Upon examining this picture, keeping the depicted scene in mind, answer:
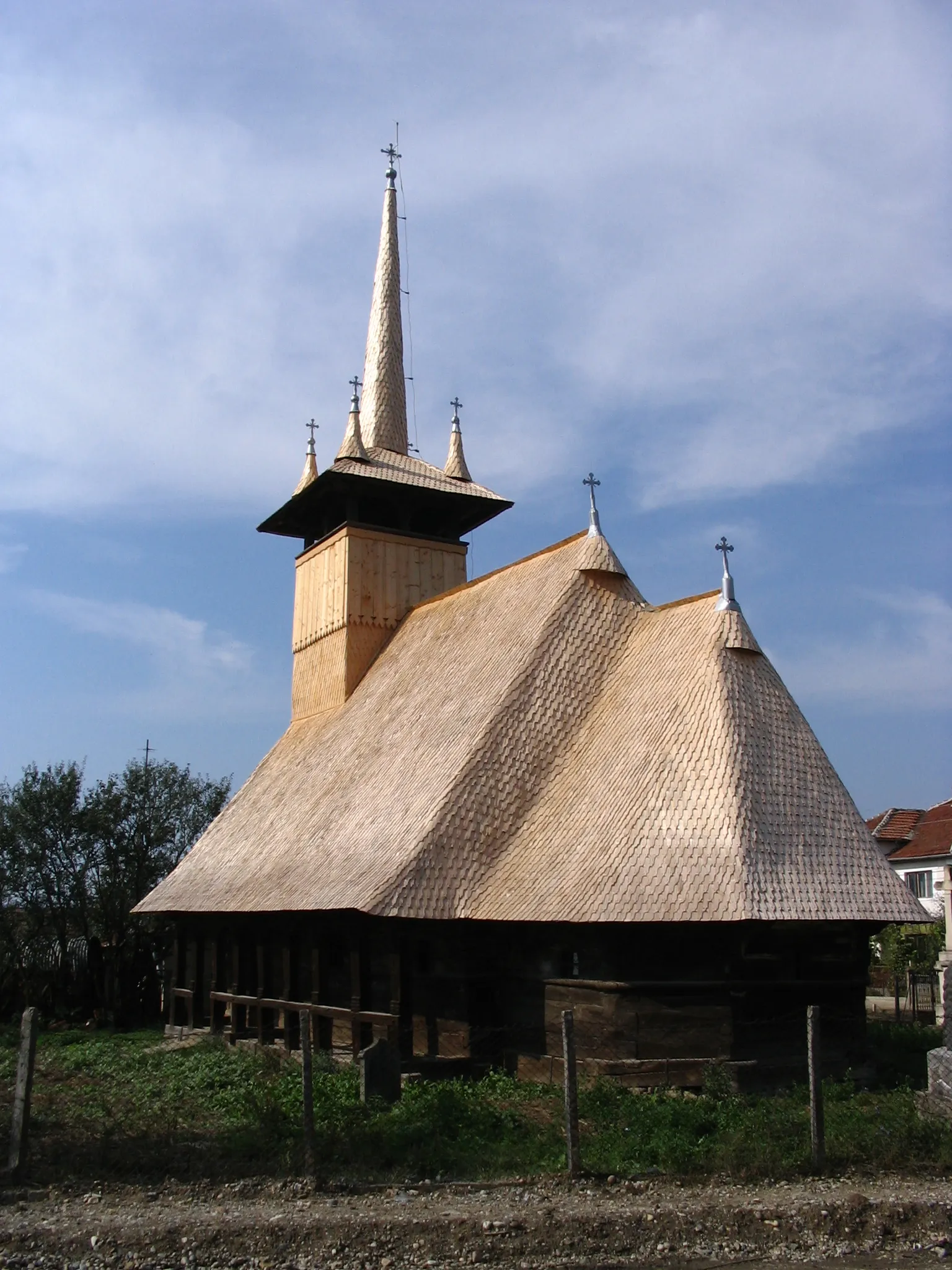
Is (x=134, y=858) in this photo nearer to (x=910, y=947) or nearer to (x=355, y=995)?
(x=355, y=995)

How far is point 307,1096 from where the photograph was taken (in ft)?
30.7

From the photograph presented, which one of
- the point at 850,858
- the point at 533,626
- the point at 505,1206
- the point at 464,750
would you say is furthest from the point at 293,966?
the point at 505,1206

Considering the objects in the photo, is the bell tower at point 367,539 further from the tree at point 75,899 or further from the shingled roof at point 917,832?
the shingled roof at point 917,832

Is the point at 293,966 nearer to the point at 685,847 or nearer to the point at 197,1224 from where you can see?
the point at 685,847

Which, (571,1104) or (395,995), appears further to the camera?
(395,995)

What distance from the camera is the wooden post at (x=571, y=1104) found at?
28.5ft

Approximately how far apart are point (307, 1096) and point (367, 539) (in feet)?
54.1

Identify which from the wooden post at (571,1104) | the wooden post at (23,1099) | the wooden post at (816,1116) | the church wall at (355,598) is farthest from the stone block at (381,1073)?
the church wall at (355,598)

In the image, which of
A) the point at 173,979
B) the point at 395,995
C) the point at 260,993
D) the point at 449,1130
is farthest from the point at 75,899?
the point at 449,1130

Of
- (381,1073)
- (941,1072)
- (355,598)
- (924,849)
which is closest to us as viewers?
(941,1072)

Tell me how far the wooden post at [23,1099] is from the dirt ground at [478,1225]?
38 cm

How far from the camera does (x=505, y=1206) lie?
805 cm

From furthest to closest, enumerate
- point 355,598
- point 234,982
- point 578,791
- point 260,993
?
point 355,598 → point 234,982 → point 260,993 → point 578,791

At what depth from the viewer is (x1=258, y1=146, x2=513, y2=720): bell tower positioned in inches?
966
